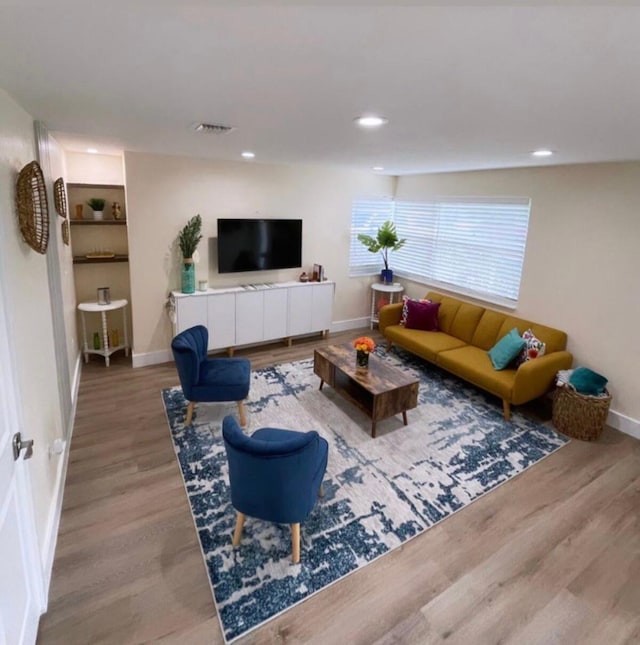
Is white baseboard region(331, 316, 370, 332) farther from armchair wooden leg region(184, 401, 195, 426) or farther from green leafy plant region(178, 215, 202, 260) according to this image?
armchair wooden leg region(184, 401, 195, 426)

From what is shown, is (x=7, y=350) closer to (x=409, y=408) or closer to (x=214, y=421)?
(x=214, y=421)

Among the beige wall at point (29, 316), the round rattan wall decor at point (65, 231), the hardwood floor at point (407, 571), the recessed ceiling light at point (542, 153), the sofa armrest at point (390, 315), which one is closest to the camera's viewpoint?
the beige wall at point (29, 316)

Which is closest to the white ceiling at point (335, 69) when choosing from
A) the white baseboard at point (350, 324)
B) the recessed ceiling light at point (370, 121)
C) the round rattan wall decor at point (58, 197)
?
the recessed ceiling light at point (370, 121)

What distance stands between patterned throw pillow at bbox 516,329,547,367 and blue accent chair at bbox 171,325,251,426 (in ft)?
8.92

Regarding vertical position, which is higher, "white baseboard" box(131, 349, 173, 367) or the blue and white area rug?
"white baseboard" box(131, 349, 173, 367)

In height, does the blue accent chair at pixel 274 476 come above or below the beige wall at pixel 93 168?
below

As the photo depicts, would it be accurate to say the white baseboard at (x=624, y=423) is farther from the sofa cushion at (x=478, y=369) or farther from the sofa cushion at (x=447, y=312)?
the sofa cushion at (x=447, y=312)

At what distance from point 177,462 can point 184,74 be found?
2601 millimetres

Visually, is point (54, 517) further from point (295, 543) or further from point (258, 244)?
point (258, 244)

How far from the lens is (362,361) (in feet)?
12.6

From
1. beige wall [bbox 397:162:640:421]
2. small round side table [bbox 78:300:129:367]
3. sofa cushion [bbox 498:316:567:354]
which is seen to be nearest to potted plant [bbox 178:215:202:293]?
→ small round side table [bbox 78:300:129:367]

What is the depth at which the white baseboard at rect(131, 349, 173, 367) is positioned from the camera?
4.68m

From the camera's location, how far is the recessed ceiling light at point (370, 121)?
213cm

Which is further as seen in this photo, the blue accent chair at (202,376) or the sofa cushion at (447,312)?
the sofa cushion at (447,312)
